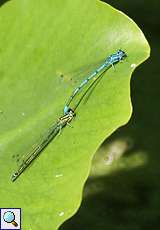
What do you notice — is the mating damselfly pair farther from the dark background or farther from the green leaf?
the dark background

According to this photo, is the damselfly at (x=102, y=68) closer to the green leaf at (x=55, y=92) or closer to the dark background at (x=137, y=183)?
the green leaf at (x=55, y=92)

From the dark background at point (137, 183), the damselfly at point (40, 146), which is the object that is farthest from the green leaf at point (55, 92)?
the dark background at point (137, 183)

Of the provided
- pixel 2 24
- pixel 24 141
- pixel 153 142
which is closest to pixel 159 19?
pixel 153 142

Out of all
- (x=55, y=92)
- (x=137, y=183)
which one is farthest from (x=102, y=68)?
(x=137, y=183)

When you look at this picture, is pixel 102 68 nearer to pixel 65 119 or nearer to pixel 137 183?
pixel 65 119

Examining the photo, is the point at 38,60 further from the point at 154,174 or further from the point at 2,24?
the point at 154,174

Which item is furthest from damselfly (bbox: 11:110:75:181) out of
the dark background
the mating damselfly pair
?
the dark background
